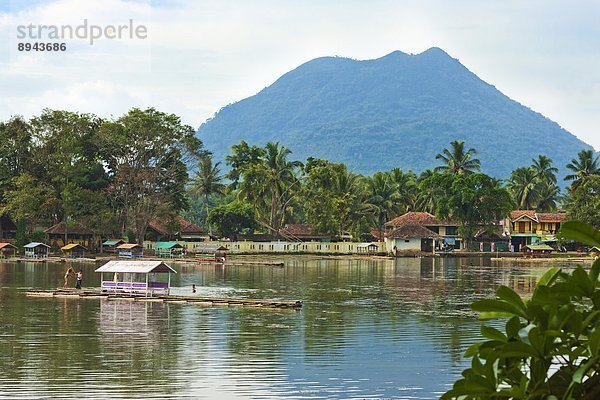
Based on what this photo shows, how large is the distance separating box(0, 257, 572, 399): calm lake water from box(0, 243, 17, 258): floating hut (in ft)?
99.2

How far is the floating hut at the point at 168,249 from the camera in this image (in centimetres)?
7412

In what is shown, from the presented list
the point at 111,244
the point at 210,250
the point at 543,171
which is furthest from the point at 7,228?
the point at 543,171

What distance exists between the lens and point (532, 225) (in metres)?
90.6

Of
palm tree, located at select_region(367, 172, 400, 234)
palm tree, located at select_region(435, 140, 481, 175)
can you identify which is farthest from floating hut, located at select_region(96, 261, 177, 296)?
palm tree, located at select_region(435, 140, 481, 175)

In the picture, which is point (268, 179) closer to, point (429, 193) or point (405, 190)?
point (429, 193)

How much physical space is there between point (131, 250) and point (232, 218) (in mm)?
14970

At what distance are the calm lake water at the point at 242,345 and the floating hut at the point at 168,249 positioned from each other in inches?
1233

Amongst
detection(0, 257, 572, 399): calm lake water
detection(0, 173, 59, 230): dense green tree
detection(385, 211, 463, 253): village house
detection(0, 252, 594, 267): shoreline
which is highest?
detection(0, 173, 59, 230): dense green tree

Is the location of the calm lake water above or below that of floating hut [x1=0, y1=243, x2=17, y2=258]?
below

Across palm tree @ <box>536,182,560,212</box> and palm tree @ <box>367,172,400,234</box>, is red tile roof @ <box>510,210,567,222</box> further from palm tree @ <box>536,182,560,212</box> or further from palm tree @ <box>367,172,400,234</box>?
palm tree @ <box>367,172,400,234</box>

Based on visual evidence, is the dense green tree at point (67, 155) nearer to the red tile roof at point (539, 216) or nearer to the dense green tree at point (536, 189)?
the red tile roof at point (539, 216)

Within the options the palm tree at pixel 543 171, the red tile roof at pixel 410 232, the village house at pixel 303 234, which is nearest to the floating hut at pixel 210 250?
the village house at pixel 303 234

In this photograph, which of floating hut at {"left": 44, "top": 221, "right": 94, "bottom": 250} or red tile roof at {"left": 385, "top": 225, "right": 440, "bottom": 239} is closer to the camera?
floating hut at {"left": 44, "top": 221, "right": 94, "bottom": 250}

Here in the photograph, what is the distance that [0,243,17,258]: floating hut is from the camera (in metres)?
70.9
